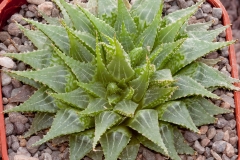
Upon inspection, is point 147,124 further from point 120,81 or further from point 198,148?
point 198,148

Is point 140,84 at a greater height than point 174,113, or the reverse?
point 140,84

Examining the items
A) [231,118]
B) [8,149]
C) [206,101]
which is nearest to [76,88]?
[8,149]

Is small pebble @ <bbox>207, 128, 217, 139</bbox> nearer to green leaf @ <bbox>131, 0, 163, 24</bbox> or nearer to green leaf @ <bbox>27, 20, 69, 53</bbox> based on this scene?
green leaf @ <bbox>131, 0, 163, 24</bbox>

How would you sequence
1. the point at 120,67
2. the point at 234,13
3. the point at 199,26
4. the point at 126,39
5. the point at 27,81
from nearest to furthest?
the point at 120,67 → the point at 126,39 → the point at 27,81 → the point at 199,26 → the point at 234,13

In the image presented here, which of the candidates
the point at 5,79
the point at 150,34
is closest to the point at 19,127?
the point at 5,79

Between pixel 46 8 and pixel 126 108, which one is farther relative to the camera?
pixel 46 8
